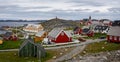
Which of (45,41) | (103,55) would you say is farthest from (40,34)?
(103,55)

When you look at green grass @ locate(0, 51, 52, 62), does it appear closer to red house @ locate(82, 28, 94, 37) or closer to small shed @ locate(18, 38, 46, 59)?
small shed @ locate(18, 38, 46, 59)

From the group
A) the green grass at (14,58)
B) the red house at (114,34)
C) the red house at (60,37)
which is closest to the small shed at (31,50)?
the green grass at (14,58)

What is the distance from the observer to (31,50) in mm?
58375

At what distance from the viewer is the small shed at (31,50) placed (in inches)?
2270

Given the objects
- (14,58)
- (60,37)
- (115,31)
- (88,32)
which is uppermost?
(115,31)

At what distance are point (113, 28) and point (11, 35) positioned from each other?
3023 cm

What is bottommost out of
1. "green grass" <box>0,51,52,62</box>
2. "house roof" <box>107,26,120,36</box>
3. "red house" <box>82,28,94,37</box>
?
"red house" <box>82,28,94,37</box>

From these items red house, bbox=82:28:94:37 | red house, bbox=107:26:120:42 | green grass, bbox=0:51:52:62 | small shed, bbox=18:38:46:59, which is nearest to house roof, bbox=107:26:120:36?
red house, bbox=107:26:120:42

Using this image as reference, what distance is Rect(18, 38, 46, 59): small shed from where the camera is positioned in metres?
57.7

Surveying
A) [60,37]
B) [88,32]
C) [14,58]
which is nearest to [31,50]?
[14,58]

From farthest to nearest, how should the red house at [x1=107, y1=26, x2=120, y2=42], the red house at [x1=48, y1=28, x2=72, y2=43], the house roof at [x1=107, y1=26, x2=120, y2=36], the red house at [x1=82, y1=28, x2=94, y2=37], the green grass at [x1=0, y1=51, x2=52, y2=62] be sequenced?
1. the red house at [x1=82, y1=28, x2=94, y2=37]
2. the red house at [x1=48, y1=28, x2=72, y2=43]
3. the house roof at [x1=107, y1=26, x2=120, y2=36]
4. the red house at [x1=107, y1=26, x2=120, y2=42]
5. the green grass at [x1=0, y1=51, x2=52, y2=62]

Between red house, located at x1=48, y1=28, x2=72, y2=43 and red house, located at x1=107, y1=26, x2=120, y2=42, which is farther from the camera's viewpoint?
red house, located at x1=48, y1=28, x2=72, y2=43

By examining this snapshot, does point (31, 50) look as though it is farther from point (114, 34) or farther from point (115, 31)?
point (115, 31)

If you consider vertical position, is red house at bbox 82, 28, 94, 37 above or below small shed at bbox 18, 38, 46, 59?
below
